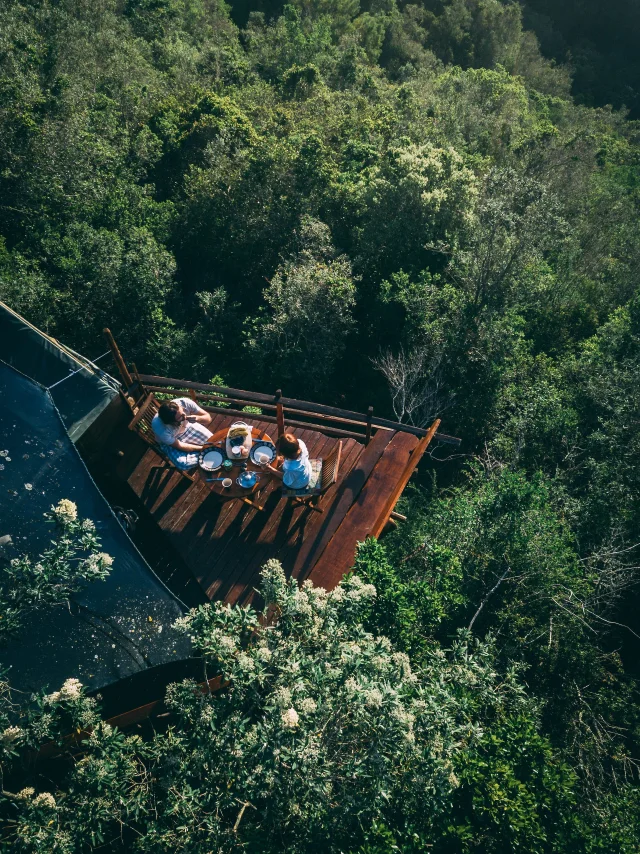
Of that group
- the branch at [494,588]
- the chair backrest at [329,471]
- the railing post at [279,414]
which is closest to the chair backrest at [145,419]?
the railing post at [279,414]

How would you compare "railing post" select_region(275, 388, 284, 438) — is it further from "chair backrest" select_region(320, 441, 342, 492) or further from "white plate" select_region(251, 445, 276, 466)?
"chair backrest" select_region(320, 441, 342, 492)

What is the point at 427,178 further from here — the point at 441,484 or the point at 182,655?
the point at 182,655

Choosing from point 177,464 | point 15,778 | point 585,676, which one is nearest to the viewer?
point 15,778

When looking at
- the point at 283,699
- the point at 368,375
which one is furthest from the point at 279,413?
the point at 368,375

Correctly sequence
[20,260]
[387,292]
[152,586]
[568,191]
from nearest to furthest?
[152,586] → [20,260] → [387,292] → [568,191]

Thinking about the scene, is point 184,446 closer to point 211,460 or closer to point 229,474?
point 211,460

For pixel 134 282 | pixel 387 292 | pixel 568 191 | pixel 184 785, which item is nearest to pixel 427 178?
pixel 387 292

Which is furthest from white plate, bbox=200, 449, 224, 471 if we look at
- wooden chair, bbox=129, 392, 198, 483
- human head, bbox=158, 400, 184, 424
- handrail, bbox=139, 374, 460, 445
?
handrail, bbox=139, 374, 460, 445
